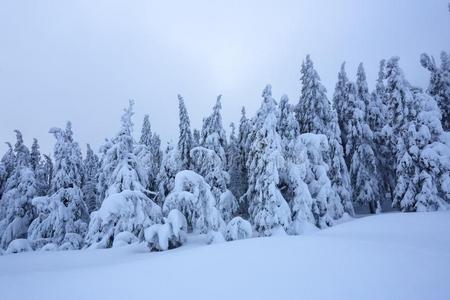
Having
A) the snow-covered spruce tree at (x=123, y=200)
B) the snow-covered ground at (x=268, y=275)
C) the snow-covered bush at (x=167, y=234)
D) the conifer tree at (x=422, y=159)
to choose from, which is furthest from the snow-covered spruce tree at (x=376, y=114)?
the snow-covered ground at (x=268, y=275)

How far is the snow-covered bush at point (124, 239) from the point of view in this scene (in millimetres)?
15953

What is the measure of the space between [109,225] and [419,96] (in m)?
25.3

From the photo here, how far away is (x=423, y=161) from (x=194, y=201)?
1917 centimetres

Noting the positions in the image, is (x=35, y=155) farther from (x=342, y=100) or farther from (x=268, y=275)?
(x=268, y=275)

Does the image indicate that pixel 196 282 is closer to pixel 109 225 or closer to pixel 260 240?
pixel 260 240

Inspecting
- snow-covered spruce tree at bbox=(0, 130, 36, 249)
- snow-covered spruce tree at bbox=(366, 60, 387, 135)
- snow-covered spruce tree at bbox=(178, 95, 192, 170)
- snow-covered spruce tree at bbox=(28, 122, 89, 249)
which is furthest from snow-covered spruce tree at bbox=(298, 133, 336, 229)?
snow-covered spruce tree at bbox=(0, 130, 36, 249)

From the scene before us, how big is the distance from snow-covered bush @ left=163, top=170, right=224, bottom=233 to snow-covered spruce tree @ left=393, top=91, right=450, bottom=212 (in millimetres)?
17316

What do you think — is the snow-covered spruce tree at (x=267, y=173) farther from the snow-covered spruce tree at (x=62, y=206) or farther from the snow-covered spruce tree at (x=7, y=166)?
the snow-covered spruce tree at (x=7, y=166)

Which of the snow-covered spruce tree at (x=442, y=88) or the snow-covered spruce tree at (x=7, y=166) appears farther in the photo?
the snow-covered spruce tree at (x=442, y=88)

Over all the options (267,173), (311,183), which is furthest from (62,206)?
(311,183)

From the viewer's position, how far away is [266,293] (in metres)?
6.21

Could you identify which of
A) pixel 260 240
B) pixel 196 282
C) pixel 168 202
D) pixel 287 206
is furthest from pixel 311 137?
pixel 196 282

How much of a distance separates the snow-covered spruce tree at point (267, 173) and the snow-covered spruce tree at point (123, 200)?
764cm

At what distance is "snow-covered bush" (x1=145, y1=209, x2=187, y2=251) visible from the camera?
13984 mm
